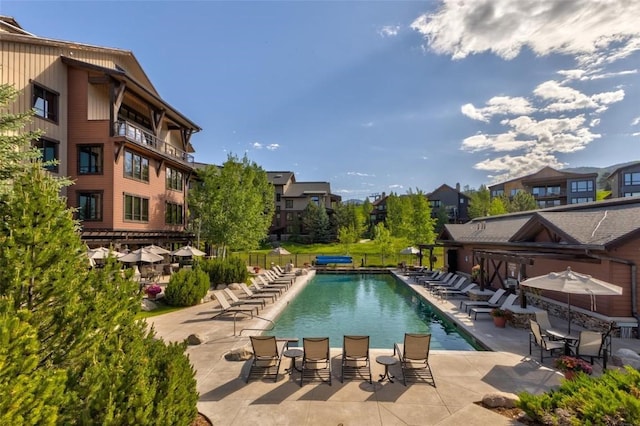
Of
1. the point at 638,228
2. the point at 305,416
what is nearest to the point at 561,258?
the point at 638,228

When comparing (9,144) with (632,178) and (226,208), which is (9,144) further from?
(632,178)

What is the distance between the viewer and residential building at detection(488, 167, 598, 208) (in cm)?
6069

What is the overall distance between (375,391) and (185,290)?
12.0 m

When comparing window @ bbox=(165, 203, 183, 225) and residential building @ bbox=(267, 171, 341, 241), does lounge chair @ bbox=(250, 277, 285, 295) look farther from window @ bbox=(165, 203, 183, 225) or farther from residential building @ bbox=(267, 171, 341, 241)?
residential building @ bbox=(267, 171, 341, 241)

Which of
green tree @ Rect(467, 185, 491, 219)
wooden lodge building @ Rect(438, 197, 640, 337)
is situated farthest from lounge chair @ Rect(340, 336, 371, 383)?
green tree @ Rect(467, 185, 491, 219)

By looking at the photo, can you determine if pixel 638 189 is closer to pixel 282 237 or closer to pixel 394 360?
pixel 282 237

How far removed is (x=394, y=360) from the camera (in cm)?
820

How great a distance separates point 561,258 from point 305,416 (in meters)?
12.6

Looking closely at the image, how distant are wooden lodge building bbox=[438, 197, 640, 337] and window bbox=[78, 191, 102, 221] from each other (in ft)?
77.2

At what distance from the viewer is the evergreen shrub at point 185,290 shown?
16.5m

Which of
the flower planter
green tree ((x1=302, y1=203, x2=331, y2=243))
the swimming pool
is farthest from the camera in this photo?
green tree ((x1=302, y1=203, x2=331, y2=243))

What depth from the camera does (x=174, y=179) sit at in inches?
1148

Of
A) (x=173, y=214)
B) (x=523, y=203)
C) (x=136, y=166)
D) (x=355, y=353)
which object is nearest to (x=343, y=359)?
(x=355, y=353)

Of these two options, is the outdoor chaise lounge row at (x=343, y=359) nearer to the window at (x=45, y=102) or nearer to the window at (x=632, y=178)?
the window at (x=45, y=102)
